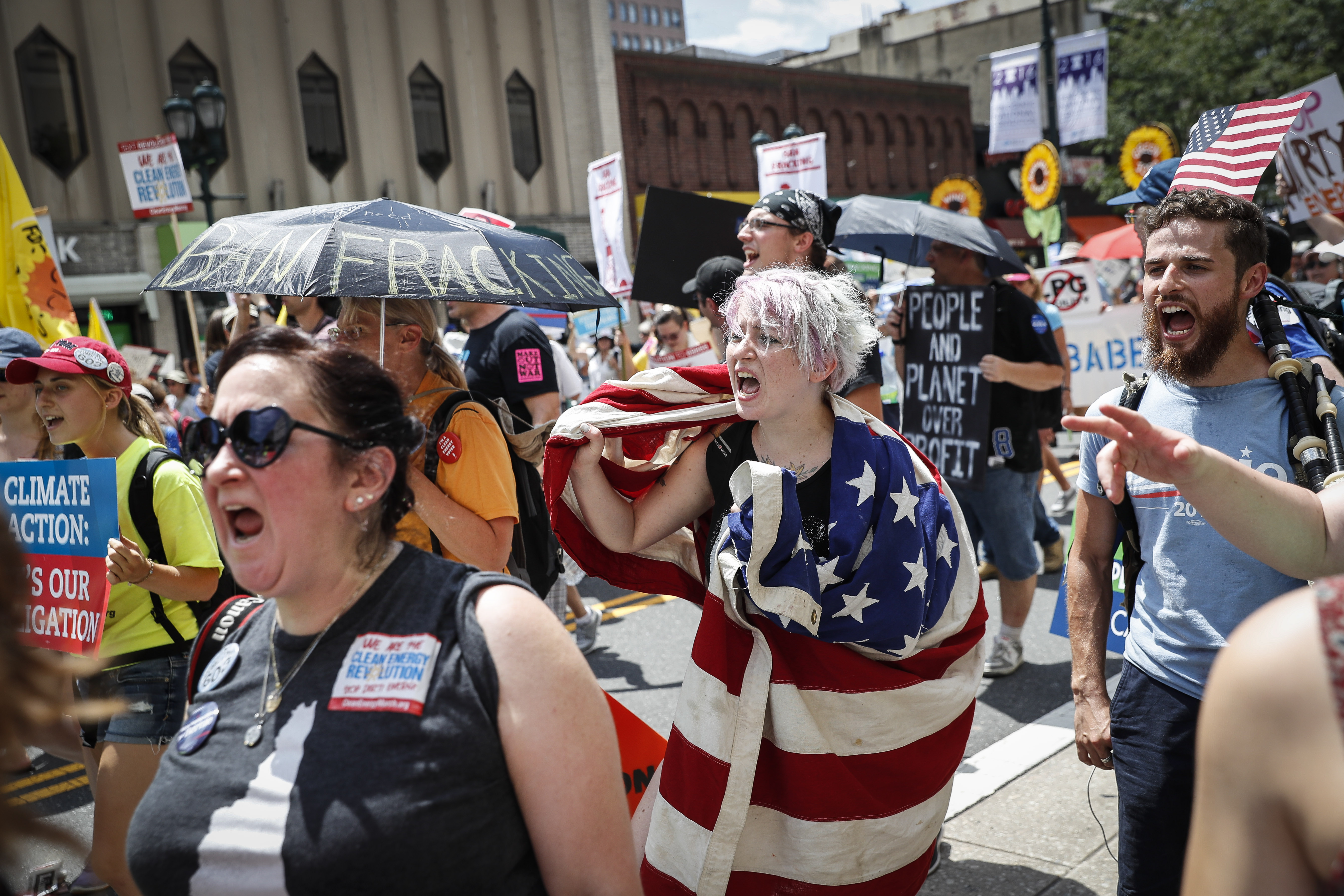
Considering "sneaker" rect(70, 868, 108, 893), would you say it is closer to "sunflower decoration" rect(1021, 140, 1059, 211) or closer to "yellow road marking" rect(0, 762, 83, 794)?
"yellow road marking" rect(0, 762, 83, 794)

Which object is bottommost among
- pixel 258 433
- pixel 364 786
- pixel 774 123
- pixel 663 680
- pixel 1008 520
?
pixel 663 680

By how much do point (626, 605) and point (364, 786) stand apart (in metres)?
6.01

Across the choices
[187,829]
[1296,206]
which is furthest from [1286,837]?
[1296,206]

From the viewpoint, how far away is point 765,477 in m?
2.52

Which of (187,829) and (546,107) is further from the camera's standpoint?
(546,107)

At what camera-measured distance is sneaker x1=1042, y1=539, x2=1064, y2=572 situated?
6949 millimetres

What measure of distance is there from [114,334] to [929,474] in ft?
69.0

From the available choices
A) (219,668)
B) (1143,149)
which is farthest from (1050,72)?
(219,668)

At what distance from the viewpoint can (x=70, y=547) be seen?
10.3 ft

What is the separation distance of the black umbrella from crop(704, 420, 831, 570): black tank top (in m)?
0.64

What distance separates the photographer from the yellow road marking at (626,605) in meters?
7.21

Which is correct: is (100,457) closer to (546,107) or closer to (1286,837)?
(1286,837)

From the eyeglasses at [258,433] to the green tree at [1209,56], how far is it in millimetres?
25884

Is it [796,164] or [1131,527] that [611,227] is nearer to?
[796,164]
